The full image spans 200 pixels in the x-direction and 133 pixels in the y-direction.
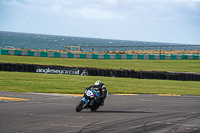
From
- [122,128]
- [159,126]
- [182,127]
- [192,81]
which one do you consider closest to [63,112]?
[122,128]

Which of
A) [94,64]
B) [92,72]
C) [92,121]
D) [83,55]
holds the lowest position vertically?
[92,121]

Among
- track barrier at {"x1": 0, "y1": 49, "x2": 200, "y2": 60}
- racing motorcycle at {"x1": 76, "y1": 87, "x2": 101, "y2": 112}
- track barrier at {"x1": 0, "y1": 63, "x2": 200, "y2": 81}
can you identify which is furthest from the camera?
track barrier at {"x1": 0, "y1": 49, "x2": 200, "y2": 60}

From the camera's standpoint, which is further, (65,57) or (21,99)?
(65,57)

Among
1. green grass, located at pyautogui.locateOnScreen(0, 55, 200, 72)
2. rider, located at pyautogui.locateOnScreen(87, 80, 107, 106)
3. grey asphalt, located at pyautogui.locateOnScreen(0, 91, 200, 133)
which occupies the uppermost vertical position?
green grass, located at pyautogui.locateOnScreen(0, 55, 200, 72)

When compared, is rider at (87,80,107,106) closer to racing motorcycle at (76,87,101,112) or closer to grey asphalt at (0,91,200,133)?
racing motorcycle at (76,87,101,112)

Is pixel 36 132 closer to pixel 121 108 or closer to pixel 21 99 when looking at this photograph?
pixel 121 108

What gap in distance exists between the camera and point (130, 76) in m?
28.5

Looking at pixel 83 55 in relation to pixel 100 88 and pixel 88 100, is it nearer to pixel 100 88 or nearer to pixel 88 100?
pixel 100 88

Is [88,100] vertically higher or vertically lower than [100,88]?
lower

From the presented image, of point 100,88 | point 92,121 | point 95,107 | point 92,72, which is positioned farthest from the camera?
point 92,72

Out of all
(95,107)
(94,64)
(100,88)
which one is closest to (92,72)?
(94,64)

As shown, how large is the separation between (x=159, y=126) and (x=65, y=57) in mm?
34732

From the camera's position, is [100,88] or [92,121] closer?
[92,121]

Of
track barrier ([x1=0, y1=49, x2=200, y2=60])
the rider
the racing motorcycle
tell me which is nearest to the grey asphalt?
the racing motorcycle
